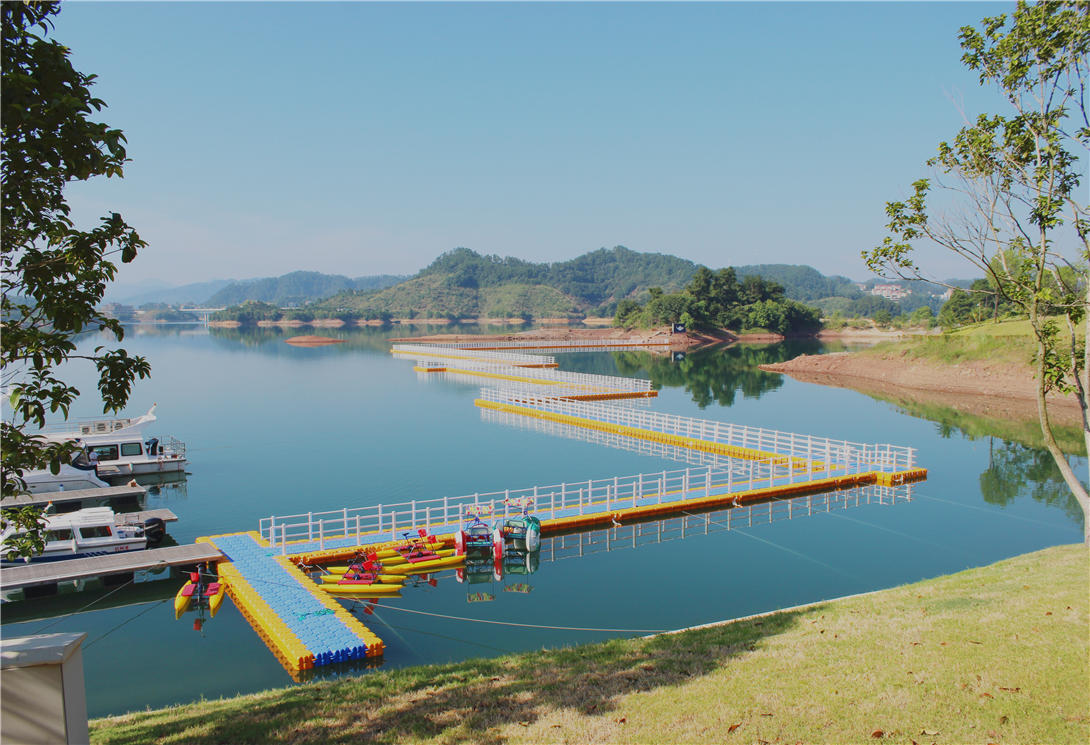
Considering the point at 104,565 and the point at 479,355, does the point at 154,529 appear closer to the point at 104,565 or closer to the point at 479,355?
the point at 104,565

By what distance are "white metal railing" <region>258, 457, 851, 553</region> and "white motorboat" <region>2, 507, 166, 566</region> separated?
11.6ft

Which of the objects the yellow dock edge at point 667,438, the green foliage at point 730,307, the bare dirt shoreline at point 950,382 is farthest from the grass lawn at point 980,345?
the green foliage at point 730,307

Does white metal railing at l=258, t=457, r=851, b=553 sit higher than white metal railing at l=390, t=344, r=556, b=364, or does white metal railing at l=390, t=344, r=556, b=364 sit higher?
white metal railing at l=390, t=344, r=556, b=364

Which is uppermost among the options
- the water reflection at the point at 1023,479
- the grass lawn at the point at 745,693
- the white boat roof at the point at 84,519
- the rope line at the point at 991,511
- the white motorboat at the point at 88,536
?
the grass lawn at the point at 745,693

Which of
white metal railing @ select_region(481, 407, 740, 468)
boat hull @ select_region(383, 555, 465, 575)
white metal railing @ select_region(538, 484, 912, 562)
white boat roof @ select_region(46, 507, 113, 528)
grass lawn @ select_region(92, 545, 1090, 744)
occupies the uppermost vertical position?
grass lawn @ select_region(92, 545, 1090, 744)

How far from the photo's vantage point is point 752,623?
13617mm

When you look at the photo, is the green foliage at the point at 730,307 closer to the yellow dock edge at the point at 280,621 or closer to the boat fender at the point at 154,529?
the boat fender at the point at 154,529

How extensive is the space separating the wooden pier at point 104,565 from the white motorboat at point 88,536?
60 cm

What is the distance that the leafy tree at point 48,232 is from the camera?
21.3 feet

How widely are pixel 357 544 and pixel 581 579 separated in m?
6.42

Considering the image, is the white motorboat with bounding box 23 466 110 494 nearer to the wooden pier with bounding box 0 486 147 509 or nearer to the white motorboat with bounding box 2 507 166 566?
the wooden pier with bounding box 0 486 147 509

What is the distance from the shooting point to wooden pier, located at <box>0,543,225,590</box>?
18422mm

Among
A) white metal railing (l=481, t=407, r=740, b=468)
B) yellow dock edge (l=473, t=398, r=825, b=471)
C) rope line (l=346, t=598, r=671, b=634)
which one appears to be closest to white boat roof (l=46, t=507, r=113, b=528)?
rope line (l=346, t=598, r=671, b=634)

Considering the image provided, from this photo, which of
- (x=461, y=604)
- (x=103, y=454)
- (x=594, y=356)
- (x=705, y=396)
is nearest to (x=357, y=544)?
(x=461, y=604)
